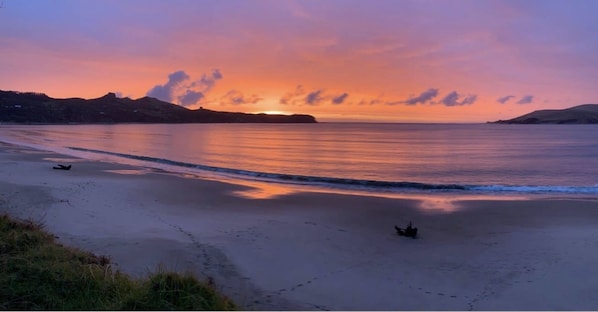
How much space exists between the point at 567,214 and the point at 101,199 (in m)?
14.7

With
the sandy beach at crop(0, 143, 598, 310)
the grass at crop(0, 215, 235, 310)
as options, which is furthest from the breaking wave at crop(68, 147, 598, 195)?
the grass at crop(0, 215, 235, 310)

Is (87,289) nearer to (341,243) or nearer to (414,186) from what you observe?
(341,243)

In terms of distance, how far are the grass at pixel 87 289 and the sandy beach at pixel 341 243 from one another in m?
1.45

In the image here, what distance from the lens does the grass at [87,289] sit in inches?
190

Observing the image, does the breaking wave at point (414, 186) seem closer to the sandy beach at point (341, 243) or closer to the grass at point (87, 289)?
the sandy beach at point (341, 243)

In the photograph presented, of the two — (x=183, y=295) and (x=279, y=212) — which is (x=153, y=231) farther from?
(x=183, y=295)

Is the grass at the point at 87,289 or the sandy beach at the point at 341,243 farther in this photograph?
the sandy beach at the point at 341,243

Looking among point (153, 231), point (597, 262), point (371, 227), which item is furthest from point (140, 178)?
point (597, 262)

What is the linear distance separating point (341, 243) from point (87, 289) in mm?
5907

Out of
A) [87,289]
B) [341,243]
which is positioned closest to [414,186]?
[341,243]

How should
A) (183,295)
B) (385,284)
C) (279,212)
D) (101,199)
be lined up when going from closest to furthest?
(183,295)
(385,284)
(279,212)
(101,199)

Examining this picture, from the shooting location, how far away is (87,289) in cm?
522

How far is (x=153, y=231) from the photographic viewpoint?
10609 millimetres

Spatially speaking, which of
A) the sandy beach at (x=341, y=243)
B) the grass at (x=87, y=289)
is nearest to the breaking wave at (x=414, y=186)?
the sandy beach at (x=341, y=243)
